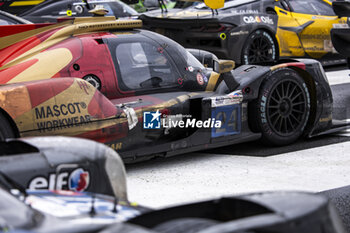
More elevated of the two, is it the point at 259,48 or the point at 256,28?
the point at 256,28

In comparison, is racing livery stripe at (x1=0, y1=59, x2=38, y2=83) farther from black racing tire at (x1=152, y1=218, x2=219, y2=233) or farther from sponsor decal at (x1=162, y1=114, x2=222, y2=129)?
black racing tire at (x1=152, y1=218, x2=219, y2=233)

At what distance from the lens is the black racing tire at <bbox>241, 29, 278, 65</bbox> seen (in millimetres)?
11219

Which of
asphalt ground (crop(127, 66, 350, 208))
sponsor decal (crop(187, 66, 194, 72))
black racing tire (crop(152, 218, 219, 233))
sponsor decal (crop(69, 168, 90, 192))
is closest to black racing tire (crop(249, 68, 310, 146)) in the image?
asphalt ground (crop(127, 66, 350, 208))

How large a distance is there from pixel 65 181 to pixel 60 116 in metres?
2.12

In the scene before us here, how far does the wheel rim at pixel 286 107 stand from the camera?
699 cm

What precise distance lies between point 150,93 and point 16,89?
4.64ft

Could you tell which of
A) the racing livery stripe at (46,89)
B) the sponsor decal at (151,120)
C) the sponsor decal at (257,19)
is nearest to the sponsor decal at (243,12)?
the sponsor decal at (257,19)

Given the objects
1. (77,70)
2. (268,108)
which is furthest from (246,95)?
(77,70)

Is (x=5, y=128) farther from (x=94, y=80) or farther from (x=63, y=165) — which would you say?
(x=63, y=165)

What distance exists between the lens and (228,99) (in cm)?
664

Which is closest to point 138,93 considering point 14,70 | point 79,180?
point 14,70

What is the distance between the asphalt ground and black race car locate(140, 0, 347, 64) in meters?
3.77

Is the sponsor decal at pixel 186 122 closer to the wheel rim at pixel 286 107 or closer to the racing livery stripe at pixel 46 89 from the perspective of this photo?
the wheel rim at pixel 286 107

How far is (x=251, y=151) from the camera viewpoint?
7.04 meters
